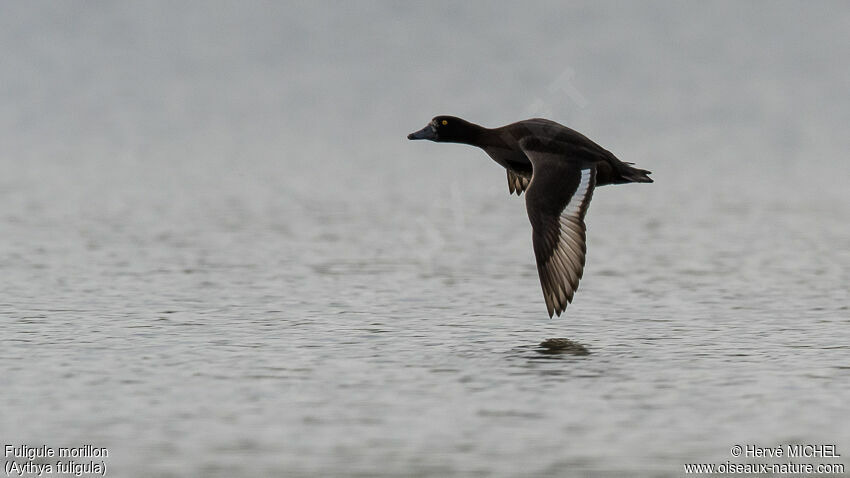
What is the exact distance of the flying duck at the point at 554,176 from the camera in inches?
517

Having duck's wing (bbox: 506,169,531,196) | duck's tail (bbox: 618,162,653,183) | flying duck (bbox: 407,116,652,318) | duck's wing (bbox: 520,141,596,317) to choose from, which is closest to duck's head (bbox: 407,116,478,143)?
flying duck (bbox: 407,116,652,318)

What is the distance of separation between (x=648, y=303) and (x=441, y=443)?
7120 millimetres

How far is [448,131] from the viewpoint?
Result: 15.7m

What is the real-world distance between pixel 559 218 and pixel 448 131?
262cm

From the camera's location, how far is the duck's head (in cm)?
1541

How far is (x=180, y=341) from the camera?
13625 millimetres

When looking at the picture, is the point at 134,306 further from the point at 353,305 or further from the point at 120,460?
→ the point at 120,460

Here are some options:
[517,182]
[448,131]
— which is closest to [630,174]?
[448,131]

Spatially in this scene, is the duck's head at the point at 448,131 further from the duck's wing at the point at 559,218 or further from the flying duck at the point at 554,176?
the duck's wing at the point at 559,218

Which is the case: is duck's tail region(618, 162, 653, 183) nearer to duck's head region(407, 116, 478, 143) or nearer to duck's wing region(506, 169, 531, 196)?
duck's head region(407, 116, 478, 143)

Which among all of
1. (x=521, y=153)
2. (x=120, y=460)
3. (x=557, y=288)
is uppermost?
(x=521, y=153)

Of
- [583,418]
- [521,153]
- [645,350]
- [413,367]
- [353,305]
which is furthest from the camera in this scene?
[353,305]

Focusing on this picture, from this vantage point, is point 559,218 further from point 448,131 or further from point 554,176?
point 448,131

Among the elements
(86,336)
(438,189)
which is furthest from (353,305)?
(438,189)
